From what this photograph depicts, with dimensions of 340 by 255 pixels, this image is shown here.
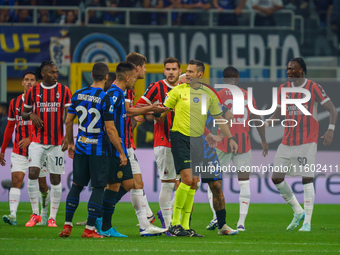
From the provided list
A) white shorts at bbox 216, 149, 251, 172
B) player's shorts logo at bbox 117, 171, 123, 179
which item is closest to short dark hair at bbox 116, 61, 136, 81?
player's shorts logo at bbox 117, 171, 123, 179

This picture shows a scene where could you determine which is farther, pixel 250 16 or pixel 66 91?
pixel 250 16

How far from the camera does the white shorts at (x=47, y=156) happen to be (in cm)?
960

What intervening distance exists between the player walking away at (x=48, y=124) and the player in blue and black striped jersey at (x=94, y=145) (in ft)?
6.67

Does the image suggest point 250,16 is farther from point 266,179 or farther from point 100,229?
point 100,229

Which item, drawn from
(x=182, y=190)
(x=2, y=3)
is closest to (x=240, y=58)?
(x=2, y=3)

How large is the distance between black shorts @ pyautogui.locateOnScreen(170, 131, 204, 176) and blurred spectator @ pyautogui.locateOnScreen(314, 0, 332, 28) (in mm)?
13060

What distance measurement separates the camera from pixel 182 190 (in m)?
8.02

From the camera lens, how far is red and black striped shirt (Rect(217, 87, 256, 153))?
30.8 feet

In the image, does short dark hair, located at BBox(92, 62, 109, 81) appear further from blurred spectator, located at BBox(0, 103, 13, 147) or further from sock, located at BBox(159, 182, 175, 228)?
blurred spectator, located at BBox(0, 103, 13, 147)

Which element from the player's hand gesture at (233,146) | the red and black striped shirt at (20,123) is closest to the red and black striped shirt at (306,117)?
the player's hand gesture at (233,146)

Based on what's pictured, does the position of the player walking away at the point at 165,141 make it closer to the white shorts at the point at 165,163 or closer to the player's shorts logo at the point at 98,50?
the white shorts at the point at 165,163

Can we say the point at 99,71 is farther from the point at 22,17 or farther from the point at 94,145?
the point at 22,17

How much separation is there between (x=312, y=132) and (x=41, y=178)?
3900mm

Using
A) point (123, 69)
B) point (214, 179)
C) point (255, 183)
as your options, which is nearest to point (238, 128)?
point (214, 179)
